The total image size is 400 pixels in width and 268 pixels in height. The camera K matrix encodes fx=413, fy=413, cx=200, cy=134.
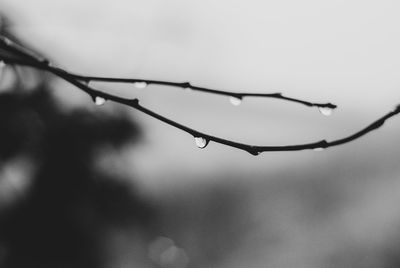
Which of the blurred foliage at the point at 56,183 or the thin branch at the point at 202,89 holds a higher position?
the thin branch at the point at 202,89

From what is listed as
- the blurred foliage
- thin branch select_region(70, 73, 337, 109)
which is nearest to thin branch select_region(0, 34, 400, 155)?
thin branch select_region(70, 73, 337, 109)

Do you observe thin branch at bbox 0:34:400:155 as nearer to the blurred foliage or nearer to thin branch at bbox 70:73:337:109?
thin branch at bbox 70:73:337:109

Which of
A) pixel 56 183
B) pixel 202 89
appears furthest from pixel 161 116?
pixel 56 183

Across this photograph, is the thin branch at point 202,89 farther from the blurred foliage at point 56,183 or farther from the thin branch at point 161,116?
the blurred foliage at point 56,183

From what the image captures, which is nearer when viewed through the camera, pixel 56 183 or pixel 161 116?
pixel 161 116

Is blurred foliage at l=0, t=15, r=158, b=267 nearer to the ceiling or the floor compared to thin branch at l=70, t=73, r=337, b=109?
nearer to the floor

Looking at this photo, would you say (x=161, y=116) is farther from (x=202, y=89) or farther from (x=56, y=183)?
(x=56, y=183)

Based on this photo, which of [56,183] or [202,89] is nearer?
[202,89]

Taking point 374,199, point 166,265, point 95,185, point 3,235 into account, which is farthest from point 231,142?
point 166,265

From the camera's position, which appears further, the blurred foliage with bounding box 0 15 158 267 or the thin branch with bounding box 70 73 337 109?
the blurred foliage with bounding box 0 15 158 267

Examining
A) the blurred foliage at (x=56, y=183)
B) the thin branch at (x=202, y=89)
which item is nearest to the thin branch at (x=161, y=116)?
the thin branch at (x=202, y=89)

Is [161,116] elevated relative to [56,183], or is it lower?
elevated
